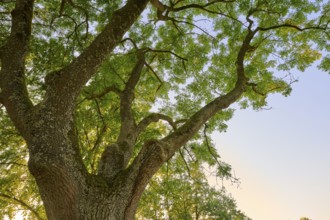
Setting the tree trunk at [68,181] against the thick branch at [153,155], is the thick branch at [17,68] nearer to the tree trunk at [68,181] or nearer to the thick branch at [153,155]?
the tree trunk at [68,181]

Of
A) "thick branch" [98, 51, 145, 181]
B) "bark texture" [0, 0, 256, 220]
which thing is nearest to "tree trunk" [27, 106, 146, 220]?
"bark texture" [0, 0, 256, 220]

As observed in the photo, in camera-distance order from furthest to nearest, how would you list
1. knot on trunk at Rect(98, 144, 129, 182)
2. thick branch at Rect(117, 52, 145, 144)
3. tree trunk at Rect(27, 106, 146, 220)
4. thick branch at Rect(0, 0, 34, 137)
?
thick branch at Rect(117, 52, 145, 144) < knot on trunk at Rect(98, 144, 129, 182) < thick branch at Rect(0, 0, 34, 137) < tree trunk at Rect(27, 106, 146, 220)

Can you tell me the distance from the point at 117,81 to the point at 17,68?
199 inches

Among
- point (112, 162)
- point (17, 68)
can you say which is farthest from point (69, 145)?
point (17, 68)

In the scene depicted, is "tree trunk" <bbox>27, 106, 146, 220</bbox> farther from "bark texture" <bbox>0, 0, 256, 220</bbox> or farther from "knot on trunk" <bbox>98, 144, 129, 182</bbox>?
"knot on trunk" <bbox>98, 144, 129, 182</bbox>

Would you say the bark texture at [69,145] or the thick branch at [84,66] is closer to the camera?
the bark texture at [69,145]

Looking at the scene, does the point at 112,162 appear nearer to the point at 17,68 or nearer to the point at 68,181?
Result: the point at 68,181

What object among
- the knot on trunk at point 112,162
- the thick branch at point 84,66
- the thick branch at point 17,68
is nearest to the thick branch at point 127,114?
the knot on trunk at point 112,162

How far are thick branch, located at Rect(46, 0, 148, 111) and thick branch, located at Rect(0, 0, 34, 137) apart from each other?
0.47 meters

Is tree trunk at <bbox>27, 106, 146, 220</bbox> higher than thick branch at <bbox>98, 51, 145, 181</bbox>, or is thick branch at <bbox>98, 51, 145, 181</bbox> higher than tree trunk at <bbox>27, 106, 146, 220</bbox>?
thick branch at <bbox>98, 51, 145, 181</bbox>

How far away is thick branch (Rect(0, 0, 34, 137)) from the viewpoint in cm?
443

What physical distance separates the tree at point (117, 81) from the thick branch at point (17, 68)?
2 centimetres

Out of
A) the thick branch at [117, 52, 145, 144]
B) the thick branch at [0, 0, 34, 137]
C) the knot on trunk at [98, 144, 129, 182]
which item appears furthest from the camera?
the thick branch at [117, 52, 145, 144]

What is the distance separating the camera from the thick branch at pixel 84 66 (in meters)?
4.45
